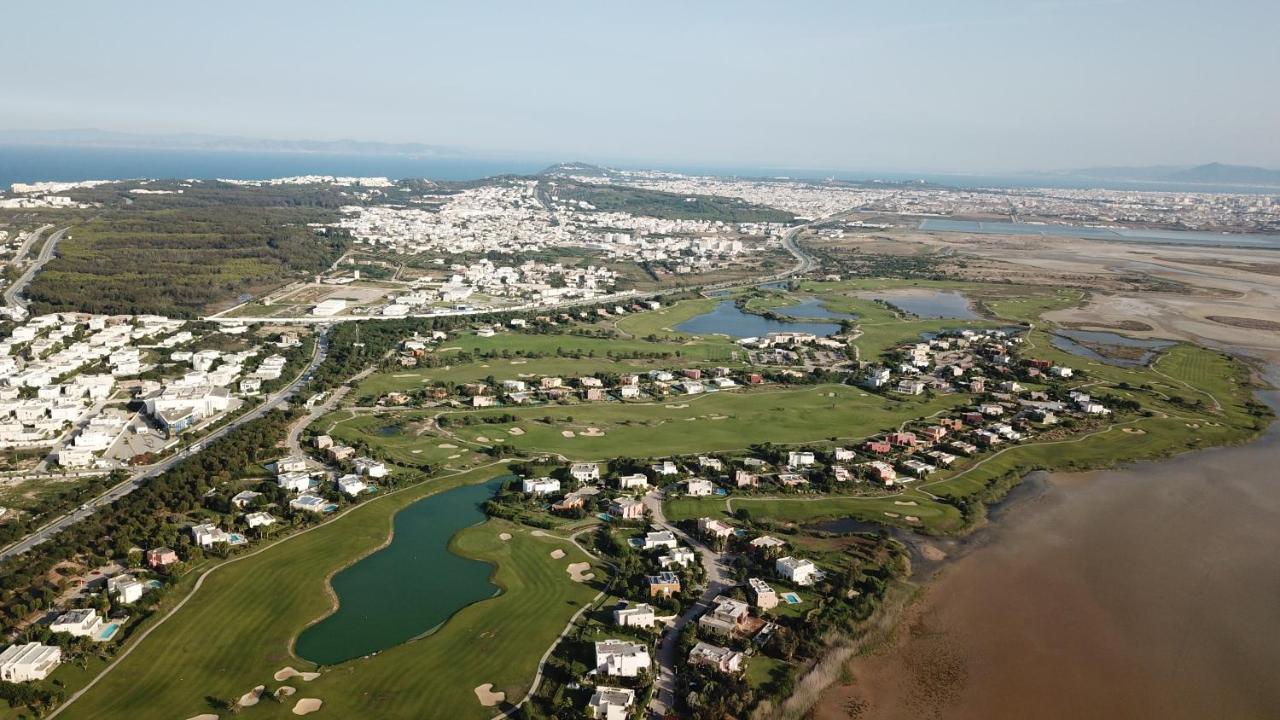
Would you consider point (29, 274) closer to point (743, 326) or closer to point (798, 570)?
point (743, 326)

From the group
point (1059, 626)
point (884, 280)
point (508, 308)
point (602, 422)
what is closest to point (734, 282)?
point (884, 280)

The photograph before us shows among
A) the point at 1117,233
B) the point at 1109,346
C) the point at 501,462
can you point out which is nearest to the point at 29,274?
the point at 501,462

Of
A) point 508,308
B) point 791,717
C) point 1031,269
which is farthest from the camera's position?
point 1031,269

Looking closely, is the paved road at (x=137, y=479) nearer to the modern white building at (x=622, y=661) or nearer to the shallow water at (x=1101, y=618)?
the modern white building at (x=622, y=661)

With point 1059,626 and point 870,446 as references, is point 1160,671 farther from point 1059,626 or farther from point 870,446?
point 870,446

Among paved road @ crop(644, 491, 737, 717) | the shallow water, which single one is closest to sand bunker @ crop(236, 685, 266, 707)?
paved road @ crop(644, 491, 737, 717)

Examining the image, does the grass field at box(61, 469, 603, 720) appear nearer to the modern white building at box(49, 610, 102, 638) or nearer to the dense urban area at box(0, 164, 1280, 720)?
the dense urban area at box(0, 164, 1280, 720)

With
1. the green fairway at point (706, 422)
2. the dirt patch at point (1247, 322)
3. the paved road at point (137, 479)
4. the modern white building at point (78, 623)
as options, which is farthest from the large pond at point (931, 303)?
Result: the modern white building at point (78, 623)
